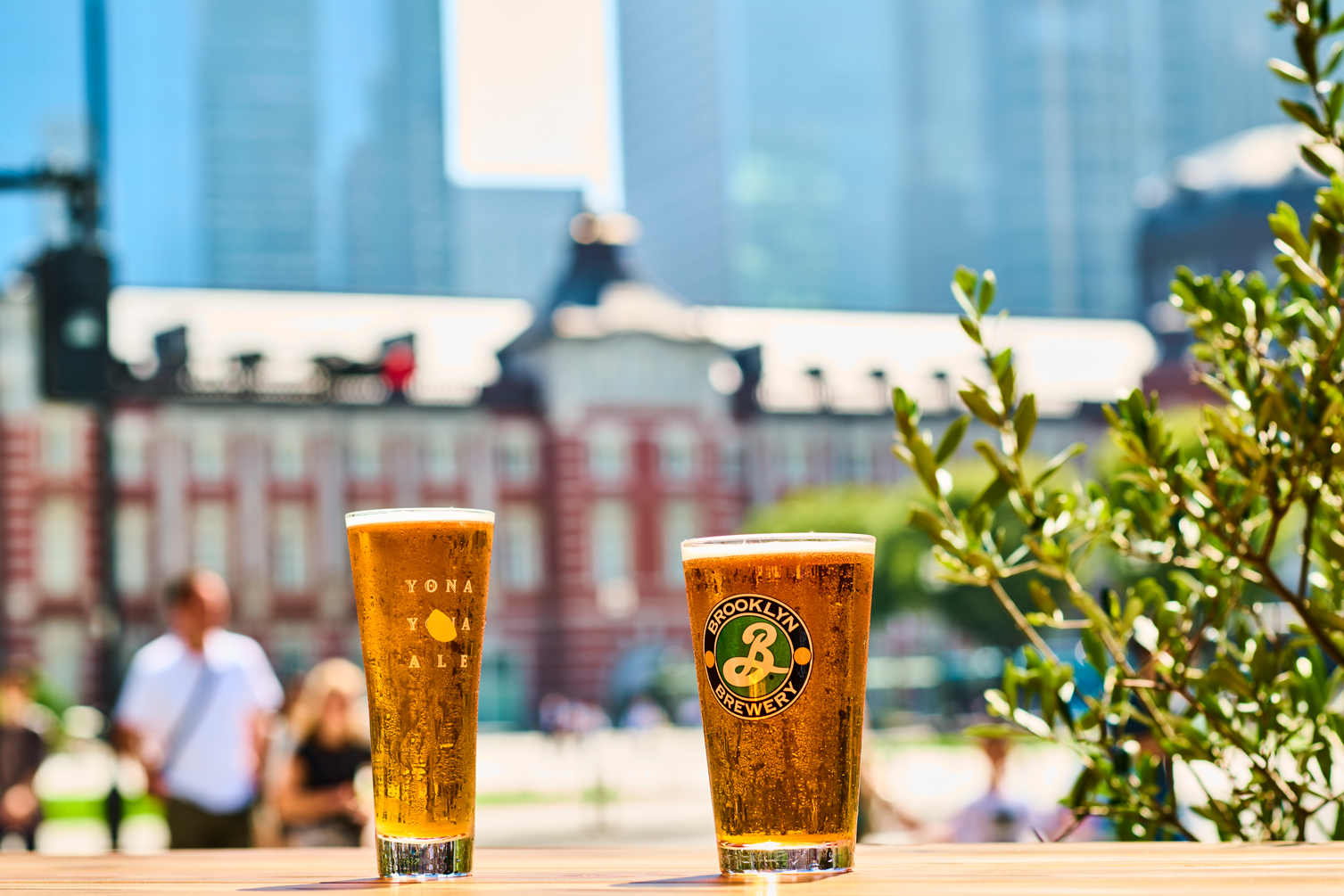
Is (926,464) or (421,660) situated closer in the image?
(421,660)

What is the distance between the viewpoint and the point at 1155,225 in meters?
51.8

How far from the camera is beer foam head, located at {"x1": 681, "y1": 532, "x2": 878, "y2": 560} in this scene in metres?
1.01

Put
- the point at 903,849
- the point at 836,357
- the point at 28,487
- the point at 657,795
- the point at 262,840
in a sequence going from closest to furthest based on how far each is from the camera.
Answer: the point at 903,849
the point at 262,840
the point at 657,795
the point at 28,487
the point at 836,357

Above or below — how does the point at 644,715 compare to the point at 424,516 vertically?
below

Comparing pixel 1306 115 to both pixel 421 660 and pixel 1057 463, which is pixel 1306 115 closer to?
pixel 1057 463

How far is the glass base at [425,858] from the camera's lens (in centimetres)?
99

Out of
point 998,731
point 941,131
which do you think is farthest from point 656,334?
point 941,131

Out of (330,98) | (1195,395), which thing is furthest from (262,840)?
(330,98)

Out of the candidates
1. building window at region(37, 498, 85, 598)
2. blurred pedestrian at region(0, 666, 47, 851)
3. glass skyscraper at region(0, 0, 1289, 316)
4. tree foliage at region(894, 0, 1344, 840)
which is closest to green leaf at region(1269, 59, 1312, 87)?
tree foliage at region(894, 0, 1344, 840)

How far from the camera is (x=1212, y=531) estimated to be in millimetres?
1721

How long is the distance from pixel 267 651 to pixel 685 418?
40.7ft

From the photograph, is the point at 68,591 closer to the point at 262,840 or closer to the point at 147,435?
the point at 147,435

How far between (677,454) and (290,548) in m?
10.4

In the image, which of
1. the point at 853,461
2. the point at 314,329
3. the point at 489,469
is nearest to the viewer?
the point at 489,469
